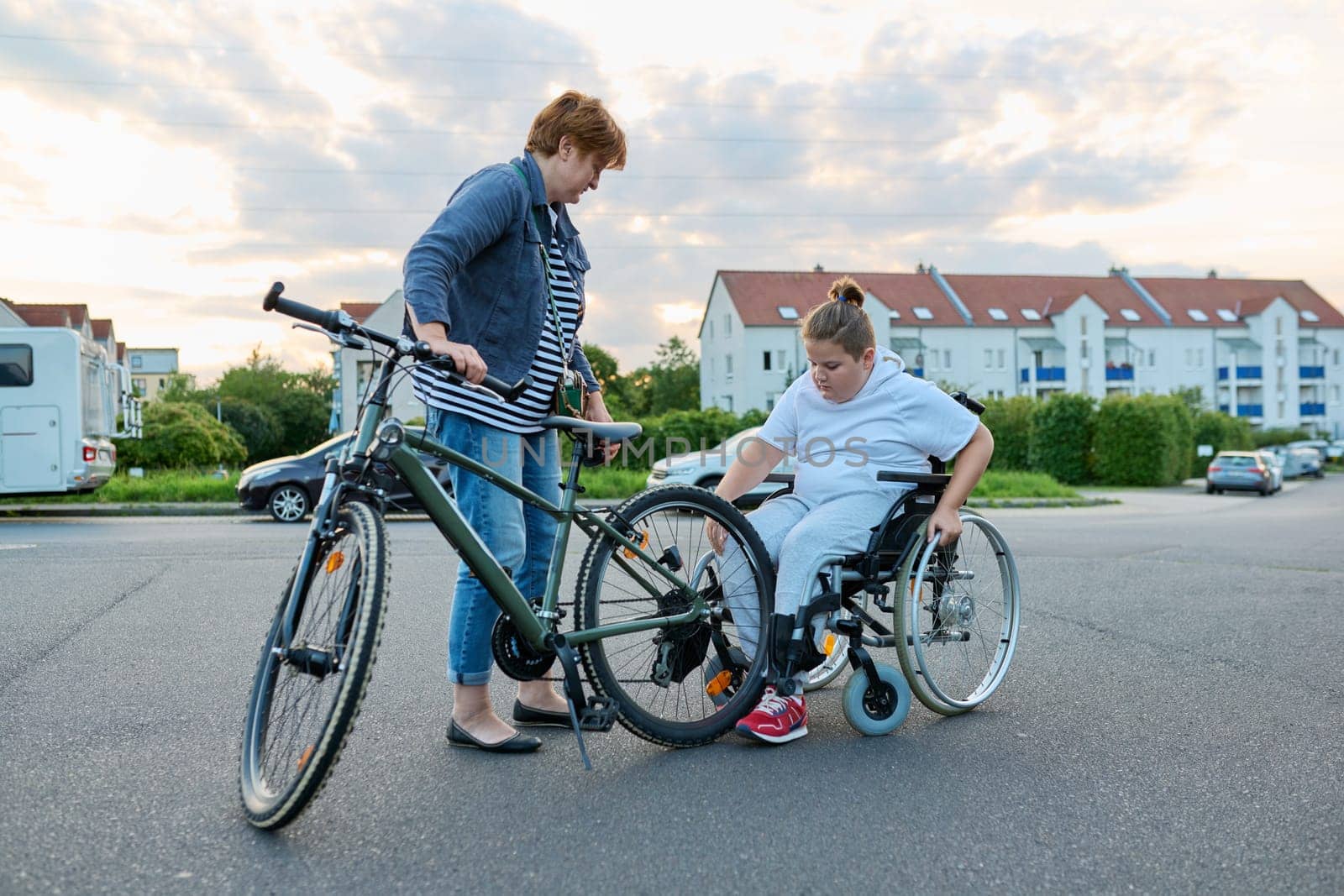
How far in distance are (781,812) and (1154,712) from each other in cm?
176

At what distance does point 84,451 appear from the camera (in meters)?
16.5

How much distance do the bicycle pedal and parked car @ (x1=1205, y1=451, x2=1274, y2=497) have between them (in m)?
34.9

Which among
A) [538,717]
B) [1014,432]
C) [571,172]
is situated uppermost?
[571,172]

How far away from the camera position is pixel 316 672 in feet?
8.66

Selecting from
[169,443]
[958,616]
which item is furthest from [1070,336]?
[958,616]

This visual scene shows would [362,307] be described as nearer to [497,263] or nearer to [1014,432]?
[1014,432]

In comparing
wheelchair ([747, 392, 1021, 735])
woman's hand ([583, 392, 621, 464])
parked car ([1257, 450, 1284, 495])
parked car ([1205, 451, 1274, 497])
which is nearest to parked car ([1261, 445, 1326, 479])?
parked car ([1257, 450, 1284, 495])

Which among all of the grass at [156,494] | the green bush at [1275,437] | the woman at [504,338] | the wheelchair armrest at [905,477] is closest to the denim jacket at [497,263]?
the woman at [504,338]

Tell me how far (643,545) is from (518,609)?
49 centimetres

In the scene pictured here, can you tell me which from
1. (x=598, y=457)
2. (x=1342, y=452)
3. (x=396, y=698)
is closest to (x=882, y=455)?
(x=598, y=457)

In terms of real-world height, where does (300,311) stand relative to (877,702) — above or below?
above

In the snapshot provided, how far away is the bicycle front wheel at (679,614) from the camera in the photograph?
11.0 feet

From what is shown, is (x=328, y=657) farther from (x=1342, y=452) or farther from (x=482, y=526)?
(x=1342, y=452)

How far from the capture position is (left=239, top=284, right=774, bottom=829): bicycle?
8.64 ft
